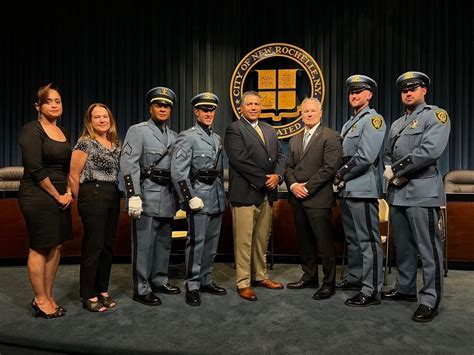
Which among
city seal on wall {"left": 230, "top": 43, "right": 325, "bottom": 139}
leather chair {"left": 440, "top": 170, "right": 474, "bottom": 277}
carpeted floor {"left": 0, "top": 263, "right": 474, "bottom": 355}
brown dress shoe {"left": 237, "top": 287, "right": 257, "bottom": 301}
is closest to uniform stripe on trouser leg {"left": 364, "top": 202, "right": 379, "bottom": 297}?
carpeted floor {"left": 0, "top": 263, "right": 474, "bottom": 355}

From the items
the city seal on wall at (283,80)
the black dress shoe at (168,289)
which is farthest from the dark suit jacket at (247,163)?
the city seal on wall at (283,80)

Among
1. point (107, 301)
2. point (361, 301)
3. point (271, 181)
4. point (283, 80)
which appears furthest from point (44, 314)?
point (283, 80)

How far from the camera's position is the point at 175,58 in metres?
5.61

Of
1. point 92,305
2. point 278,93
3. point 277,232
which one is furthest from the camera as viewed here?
point 278,93

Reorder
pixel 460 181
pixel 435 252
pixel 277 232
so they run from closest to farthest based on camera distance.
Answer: pixel 435 252
pixel 277 232
pixel 460 181

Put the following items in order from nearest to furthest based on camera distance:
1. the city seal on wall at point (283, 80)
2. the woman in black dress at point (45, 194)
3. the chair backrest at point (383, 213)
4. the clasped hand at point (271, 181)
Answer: the woman in black dress at point (45, 194) → the clasped hand at point (271, 181) → the chair backrest at point (383, 213) → the city seal on wall at point (283, 80)

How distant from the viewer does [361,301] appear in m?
2.70

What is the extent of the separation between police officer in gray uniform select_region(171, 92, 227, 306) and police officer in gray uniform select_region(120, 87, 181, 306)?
0.10 m

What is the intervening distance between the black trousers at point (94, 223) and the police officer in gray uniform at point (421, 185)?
171 cm

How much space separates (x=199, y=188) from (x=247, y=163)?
Answer: 1.19 feet

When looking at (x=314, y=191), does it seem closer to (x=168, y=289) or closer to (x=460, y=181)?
(x=168, y=289)

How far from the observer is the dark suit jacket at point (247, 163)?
9.43 feet

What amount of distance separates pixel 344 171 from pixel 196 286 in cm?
124

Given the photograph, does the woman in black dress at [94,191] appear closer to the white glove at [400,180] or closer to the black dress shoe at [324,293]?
the black dress shoe at [324,293]
